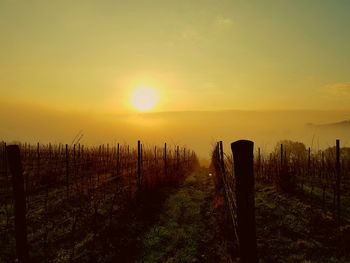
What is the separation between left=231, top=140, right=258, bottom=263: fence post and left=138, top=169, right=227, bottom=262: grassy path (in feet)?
14.7

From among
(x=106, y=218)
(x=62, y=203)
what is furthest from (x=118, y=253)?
(x=62, y=203)

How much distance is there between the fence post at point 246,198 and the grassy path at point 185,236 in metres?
4.47

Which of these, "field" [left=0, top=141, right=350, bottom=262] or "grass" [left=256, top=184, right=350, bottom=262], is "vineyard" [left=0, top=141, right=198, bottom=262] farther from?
"grass" [left=256, top=184, right=350, bottom=262]

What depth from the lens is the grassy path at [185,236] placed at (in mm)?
8133

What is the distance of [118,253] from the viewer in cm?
814

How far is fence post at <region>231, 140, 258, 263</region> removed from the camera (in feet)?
11.5

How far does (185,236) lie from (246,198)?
6409 mm

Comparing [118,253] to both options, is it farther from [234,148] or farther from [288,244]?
[234,148]

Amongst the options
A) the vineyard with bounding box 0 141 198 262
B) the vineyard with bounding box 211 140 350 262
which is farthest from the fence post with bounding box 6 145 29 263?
the vineyard with bounding box 211 140 350 262

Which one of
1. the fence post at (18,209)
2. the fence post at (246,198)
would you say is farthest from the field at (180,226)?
the fence post at (18,209)

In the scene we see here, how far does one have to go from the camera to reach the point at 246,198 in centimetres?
358

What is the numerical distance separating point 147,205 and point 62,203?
3370 millimetres

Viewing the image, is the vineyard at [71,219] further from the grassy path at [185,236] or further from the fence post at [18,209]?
the grassy path at [185,236]

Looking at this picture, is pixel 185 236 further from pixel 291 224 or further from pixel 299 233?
pixel 291 224
